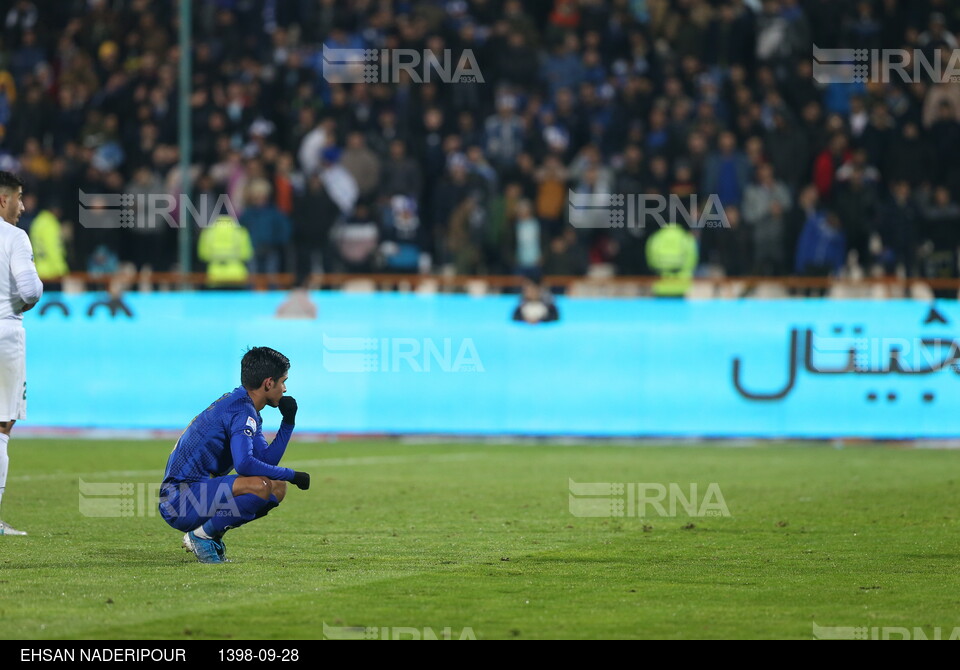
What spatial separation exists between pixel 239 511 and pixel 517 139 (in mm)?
16015

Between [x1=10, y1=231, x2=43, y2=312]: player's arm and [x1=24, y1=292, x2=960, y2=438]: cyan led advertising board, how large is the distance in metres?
7.56

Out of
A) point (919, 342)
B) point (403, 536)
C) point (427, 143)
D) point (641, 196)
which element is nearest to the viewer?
point (403, 536)

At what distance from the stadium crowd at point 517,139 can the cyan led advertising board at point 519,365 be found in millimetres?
4727

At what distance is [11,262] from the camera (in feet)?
34.8

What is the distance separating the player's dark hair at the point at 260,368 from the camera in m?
9.55

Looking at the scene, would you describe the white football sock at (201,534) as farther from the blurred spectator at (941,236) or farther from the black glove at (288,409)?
the blurred spectator at (941,236)

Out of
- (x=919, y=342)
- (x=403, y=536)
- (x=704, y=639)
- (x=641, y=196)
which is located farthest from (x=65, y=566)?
(x=641, y=196)

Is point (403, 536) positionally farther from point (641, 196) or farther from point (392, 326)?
point (641, 196)

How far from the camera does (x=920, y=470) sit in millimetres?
15539

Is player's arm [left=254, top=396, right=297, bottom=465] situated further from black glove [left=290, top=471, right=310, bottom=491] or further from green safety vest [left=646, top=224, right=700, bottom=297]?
green safety vest [left=646, top=224, right=700, bottom=297]

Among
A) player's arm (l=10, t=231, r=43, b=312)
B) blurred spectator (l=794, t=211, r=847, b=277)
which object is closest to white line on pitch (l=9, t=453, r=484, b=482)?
player's arm (l=10, t=231, r=43, b=312)

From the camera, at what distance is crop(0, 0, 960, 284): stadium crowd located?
23.2 m

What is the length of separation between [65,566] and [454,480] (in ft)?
18.2

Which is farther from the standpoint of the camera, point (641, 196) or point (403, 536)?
point (641, 196)
